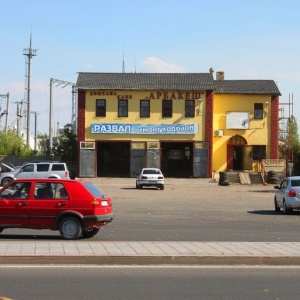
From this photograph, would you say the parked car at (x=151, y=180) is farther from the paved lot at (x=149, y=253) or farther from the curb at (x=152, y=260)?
the curb at (x=152, y=260)

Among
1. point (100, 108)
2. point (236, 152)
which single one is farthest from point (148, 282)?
point (236, 152)

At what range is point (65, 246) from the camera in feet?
48.7

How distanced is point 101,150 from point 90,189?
154ft

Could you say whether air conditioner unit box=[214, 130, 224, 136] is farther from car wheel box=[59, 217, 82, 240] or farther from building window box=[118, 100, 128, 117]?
car wheel box=[59, 217, 82, 240]

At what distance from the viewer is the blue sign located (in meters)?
62.2

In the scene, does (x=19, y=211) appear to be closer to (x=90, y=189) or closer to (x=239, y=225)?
(x=90, y=189)

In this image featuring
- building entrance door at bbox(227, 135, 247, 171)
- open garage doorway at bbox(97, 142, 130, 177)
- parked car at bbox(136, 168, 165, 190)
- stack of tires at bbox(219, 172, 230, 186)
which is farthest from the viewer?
open garage doorway at bbox(97, 142, 130, 177)

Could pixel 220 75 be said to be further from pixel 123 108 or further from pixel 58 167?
pixel 58 167

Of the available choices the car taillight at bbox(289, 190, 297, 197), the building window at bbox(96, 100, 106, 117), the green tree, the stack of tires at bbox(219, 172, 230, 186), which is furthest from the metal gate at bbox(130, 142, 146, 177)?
the car taillight at bbox(289, 190, 297, 197)

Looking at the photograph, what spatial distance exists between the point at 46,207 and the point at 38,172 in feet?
103

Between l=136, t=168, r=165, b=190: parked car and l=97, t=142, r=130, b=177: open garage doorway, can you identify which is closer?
l=136, t=168, r=165, b=190: parked car

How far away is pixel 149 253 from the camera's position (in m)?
13.5

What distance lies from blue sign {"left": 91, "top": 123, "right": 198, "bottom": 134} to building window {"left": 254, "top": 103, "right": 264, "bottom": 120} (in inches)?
222

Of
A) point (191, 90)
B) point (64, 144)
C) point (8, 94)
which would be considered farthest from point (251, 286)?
point (8, 94)
